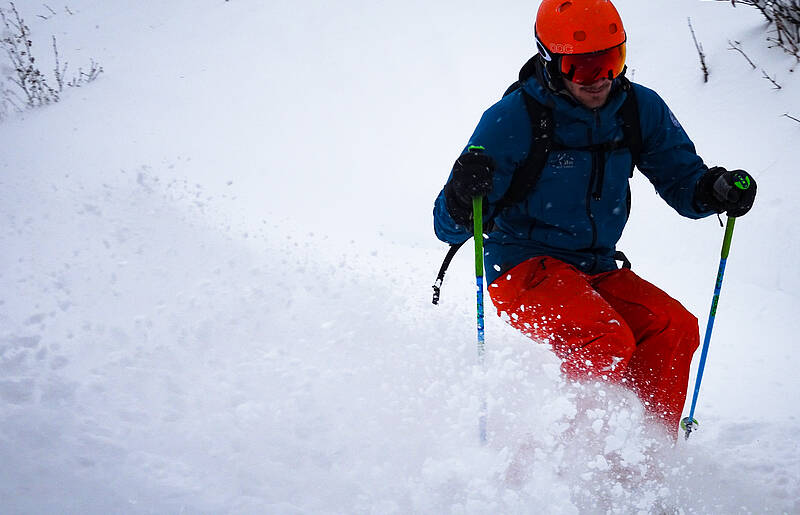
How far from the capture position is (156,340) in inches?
123

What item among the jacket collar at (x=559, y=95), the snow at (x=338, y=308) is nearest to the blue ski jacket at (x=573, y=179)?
the jacket collar at (x=559, y=95)

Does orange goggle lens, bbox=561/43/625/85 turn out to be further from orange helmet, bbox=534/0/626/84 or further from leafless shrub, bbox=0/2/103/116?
leafless shrub, bbox=0/2/103/116

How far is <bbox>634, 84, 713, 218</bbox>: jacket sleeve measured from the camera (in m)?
2.69

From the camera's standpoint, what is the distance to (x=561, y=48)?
93.3 inches

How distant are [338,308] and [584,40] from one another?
85.2 inches

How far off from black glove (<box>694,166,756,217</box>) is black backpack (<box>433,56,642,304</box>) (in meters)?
0.33

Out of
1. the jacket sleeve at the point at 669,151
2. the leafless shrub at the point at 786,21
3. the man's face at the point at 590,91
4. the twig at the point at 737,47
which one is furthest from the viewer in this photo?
the twig at the point at 737,47

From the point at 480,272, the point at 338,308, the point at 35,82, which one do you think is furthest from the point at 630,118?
the point at 35,82

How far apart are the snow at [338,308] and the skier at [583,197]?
0.27 metres

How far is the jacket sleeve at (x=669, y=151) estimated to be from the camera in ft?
8.83

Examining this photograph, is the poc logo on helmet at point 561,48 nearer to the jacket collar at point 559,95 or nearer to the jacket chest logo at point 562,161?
the jacket collar at point 559,95

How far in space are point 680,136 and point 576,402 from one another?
1.36m

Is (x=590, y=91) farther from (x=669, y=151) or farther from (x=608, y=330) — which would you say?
(x=608, y=330)

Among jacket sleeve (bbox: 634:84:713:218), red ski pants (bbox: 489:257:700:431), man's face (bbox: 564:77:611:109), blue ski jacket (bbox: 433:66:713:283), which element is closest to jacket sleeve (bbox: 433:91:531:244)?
blue ski jacket (bbox: 433:66:713:283)
